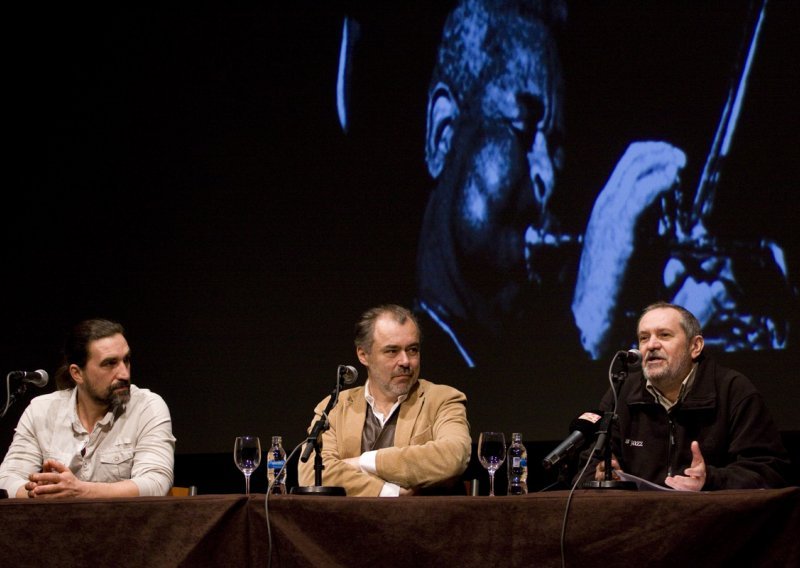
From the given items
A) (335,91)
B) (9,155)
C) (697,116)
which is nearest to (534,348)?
(697,116)

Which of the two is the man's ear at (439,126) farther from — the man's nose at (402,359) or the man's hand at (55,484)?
the man's hand at (55,484)

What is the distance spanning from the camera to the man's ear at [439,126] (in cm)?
517

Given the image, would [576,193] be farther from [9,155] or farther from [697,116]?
[9,155]

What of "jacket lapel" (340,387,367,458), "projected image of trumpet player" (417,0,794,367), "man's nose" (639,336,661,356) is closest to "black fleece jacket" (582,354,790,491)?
"man's nose" (639,336,661,356)

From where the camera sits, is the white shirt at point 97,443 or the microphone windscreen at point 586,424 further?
the white shirt at point 97,443

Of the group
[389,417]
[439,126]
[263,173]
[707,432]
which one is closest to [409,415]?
[389,417]

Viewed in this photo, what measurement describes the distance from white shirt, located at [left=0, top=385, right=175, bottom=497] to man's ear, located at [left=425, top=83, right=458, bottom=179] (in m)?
2.01

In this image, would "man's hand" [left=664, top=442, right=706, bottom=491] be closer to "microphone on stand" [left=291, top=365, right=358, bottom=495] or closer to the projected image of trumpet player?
"microphone on stand" [left=291, top=365, right=358, bottom=495]

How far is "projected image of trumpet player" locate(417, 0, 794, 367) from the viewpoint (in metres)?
4.62

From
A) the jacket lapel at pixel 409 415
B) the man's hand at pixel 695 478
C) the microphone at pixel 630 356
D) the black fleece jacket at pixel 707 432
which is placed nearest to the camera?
the microphone at pixel 630 356

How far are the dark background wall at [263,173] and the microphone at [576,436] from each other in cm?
189

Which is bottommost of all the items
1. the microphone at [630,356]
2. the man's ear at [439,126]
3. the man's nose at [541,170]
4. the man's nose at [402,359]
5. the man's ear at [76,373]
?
the man's ear at [76,373]

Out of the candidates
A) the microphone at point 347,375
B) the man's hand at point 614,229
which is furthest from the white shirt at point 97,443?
the man's hand at point 614,229

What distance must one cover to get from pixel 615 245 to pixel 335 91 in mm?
1781
